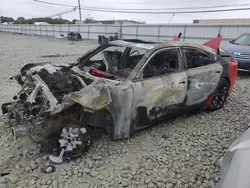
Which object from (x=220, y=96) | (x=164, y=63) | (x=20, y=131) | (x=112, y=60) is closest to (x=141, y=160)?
(x=20, y=131)

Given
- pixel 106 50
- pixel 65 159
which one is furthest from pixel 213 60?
pixel 65 159

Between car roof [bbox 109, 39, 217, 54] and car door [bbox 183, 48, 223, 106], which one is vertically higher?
car roof [bbox 109, 39, 217, 54]

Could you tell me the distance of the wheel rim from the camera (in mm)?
4535

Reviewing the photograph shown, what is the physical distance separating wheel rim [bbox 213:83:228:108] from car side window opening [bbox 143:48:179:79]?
1299 mm

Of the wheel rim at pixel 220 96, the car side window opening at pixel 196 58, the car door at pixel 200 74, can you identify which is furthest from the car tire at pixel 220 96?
the car side window opening at pixel 196 58

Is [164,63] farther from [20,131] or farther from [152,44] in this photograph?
[20,131]

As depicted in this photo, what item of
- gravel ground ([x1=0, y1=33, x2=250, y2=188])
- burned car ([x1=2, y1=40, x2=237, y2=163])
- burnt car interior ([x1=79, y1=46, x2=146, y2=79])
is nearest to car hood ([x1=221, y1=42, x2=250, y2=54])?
burned car ([x1=2, y1=40, x2=237, y2=163])

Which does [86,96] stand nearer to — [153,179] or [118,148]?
[118,148]

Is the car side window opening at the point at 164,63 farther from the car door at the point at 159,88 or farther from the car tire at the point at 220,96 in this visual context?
the car tire at the point at 220,96

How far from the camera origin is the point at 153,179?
2668 millimetres

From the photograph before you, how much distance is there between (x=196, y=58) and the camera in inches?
165

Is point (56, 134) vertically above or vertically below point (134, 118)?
below

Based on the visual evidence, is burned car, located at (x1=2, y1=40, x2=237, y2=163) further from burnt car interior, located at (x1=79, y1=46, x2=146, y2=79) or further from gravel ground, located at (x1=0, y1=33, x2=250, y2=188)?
gravel ground, located at (x1=0, y1=33, x2=250, y2=188)

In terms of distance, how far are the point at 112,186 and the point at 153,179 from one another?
502mm
